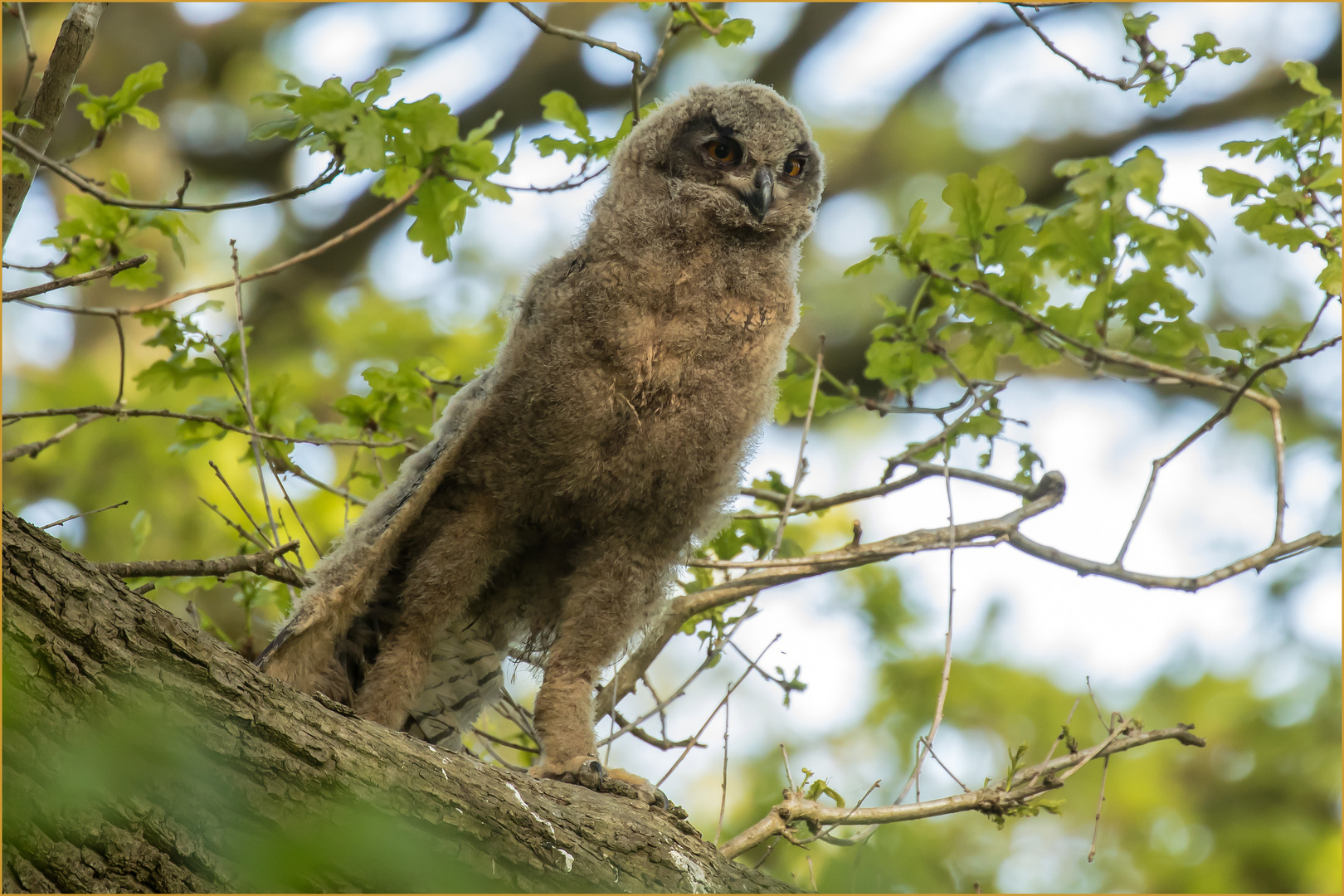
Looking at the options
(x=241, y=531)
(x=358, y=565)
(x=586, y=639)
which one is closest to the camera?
(x=358, y=565)

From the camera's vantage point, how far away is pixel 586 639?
11.4 ft

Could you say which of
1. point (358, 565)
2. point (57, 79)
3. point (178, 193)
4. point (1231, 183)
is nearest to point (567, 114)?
point (178, 193)

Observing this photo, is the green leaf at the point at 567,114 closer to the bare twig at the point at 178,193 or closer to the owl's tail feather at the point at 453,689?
the bare twig at the point at 178,193

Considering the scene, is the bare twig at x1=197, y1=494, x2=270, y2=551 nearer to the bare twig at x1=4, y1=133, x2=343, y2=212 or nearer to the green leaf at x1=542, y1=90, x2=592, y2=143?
the bare twig at x1=4, y1=133, x2=343, y2=212

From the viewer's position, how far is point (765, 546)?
14.7 ft

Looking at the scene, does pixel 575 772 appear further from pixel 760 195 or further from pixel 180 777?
pixel 760 195

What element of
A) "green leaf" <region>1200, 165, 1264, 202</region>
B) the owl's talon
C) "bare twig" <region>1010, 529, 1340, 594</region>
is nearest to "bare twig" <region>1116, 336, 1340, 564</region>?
"bare twig" <region>1010, 529, 1340, 594</region>

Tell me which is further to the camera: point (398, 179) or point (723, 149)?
point (398, 179)

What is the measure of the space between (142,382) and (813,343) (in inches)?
213

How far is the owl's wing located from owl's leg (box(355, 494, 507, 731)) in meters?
0.12

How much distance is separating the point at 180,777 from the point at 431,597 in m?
1.35

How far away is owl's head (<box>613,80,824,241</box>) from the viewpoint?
11.1ft

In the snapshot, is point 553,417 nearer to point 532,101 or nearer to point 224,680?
point 224,680

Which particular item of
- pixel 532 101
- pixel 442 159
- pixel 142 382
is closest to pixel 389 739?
pixel 442 159
